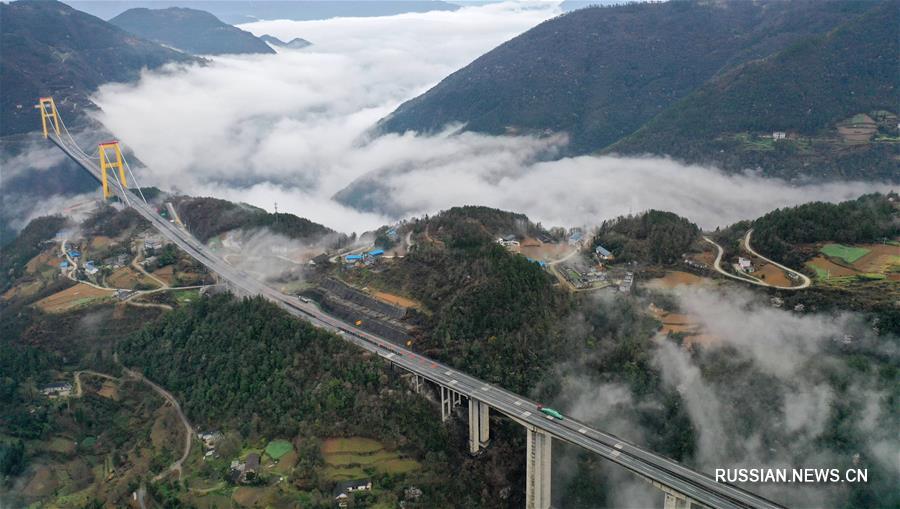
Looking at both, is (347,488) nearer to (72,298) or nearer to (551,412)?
(551,412)

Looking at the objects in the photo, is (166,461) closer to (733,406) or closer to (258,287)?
(258,287)

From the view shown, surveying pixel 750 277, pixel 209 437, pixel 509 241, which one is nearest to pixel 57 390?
pixel 209 437

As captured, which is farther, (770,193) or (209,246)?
(770,193)

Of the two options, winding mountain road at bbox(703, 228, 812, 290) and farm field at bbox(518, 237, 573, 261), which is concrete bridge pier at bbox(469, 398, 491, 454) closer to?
farm field at bbox(518, 237, 573, 261)

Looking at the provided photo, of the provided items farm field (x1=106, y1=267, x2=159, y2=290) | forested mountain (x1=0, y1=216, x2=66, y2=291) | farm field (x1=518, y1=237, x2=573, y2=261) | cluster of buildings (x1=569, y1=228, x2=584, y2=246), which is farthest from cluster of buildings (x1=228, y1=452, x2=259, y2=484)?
forested mountain (x1=0, y1=216, x2=66, y2=291)

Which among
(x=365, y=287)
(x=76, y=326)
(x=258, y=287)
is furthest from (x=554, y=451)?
(x=76, y=326)
